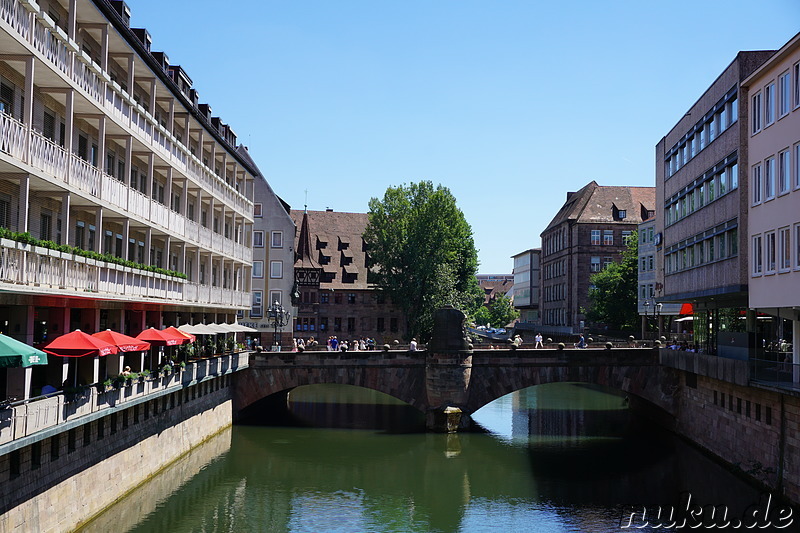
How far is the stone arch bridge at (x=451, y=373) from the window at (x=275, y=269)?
3046 cm

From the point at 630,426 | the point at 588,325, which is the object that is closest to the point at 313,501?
the point at 630,426

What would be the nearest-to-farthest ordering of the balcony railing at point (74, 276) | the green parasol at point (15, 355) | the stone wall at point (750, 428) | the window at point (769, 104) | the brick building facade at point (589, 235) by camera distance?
the green parasol at point (15, 355), the balcony railing at point (74, 276), the stone wall at point (750, 428), the window at point (769, 104), the brick building facade at point (589, 235)

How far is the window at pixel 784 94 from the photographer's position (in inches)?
1226

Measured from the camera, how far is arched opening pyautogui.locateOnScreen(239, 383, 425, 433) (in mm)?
52344

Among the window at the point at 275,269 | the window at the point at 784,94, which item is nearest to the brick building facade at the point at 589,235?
the window at the point at 275,269

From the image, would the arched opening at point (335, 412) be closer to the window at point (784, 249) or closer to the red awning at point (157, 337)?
the red awning at point (157, 337)

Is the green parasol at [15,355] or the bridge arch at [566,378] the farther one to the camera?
the bridge arch at [566,378]

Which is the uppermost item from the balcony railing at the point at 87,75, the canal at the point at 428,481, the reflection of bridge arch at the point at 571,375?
the balcony railing at the point at 87,75

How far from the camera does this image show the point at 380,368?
49844 millimetres

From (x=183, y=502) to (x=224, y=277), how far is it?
27.7 meters

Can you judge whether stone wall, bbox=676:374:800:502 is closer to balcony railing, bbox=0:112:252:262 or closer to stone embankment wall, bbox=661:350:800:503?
stone embankment wall, bbox=661:350:800:503

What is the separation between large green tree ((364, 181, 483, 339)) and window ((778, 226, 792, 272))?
52400mm

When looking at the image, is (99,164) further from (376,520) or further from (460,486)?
(460,486)

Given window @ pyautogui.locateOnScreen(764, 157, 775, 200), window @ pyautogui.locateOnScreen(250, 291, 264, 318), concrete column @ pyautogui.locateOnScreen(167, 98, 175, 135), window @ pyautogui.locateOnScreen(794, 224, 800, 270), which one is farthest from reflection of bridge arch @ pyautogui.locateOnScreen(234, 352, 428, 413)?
window @ pyautogui.locateOnScreen(250, 291, 264, 318)
